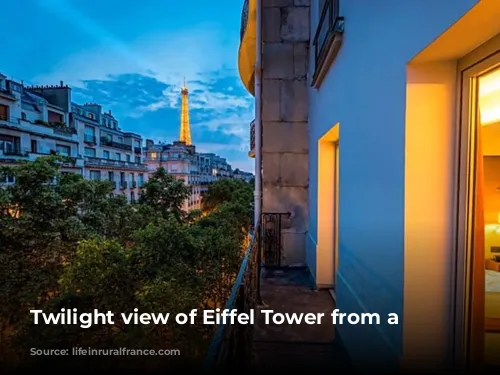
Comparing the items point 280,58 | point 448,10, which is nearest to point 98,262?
point 280,58

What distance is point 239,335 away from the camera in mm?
1246

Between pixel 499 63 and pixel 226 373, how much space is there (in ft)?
4.33

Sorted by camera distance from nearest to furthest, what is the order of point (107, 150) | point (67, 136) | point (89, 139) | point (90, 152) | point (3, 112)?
1. point (3, 112)
2. point (67, 136)
3. point (90, 152)
4. point (89, 139)
5. point (107, 150)

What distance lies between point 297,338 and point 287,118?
3.09 metres

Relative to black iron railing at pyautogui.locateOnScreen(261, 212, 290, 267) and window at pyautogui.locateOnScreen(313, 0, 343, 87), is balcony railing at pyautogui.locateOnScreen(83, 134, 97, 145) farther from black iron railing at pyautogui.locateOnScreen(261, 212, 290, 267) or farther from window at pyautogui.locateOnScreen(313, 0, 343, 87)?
window at pyautogui.locateOnScreen(313, 0, 343, 87)

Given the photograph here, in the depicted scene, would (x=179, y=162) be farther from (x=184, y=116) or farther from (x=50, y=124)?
(x=50, y=124)

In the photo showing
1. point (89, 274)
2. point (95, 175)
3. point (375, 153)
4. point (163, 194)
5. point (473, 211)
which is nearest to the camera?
point (473, 211)

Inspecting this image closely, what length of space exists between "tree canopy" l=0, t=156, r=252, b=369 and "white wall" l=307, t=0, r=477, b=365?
13.8 feet

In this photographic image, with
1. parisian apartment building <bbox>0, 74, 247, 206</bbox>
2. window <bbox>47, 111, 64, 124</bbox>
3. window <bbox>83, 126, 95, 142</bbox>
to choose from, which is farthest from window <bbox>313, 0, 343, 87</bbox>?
window <bbox>83, 126, 95, 142</bbox>

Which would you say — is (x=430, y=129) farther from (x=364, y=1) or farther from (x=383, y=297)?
(x=364, y=1)

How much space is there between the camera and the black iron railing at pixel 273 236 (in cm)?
466

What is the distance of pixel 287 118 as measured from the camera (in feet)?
15.4

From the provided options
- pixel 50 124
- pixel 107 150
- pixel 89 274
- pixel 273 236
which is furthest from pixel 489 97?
pixel 107 150

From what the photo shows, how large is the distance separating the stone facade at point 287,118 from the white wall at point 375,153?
2.08m
